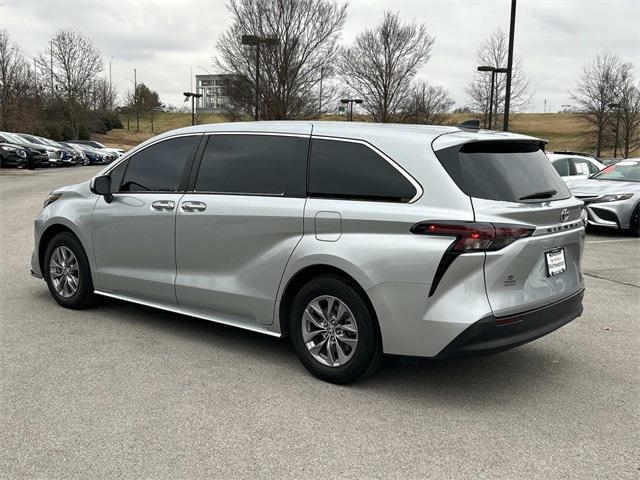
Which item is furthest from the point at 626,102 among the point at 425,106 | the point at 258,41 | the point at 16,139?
the point at 16,139

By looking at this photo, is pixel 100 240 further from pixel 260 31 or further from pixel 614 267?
pixel 260 31

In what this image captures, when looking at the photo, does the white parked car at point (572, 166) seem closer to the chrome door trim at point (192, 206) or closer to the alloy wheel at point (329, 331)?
the chrome door trim at point (192, 206)

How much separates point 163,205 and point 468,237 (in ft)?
8.70

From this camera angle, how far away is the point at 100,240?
558cm

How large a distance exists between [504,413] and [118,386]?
2487 mm

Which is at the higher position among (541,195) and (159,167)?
(159,167)

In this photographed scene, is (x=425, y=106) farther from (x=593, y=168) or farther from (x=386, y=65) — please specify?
(x=593, y=168)

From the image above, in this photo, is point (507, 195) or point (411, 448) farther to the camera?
point (507, 195)

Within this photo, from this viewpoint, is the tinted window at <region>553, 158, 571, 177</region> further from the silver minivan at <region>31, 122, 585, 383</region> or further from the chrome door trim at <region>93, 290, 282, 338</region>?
the chrome door trim at <region>93, 290, 282, 338</region>

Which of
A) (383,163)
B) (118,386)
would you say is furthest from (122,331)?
(383,163)

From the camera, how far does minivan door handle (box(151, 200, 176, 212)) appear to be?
5.05 meters

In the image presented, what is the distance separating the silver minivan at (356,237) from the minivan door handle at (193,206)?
0.02 metres

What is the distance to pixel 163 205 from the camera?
5.11 metres

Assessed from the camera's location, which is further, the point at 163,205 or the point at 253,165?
the point at 163,205
